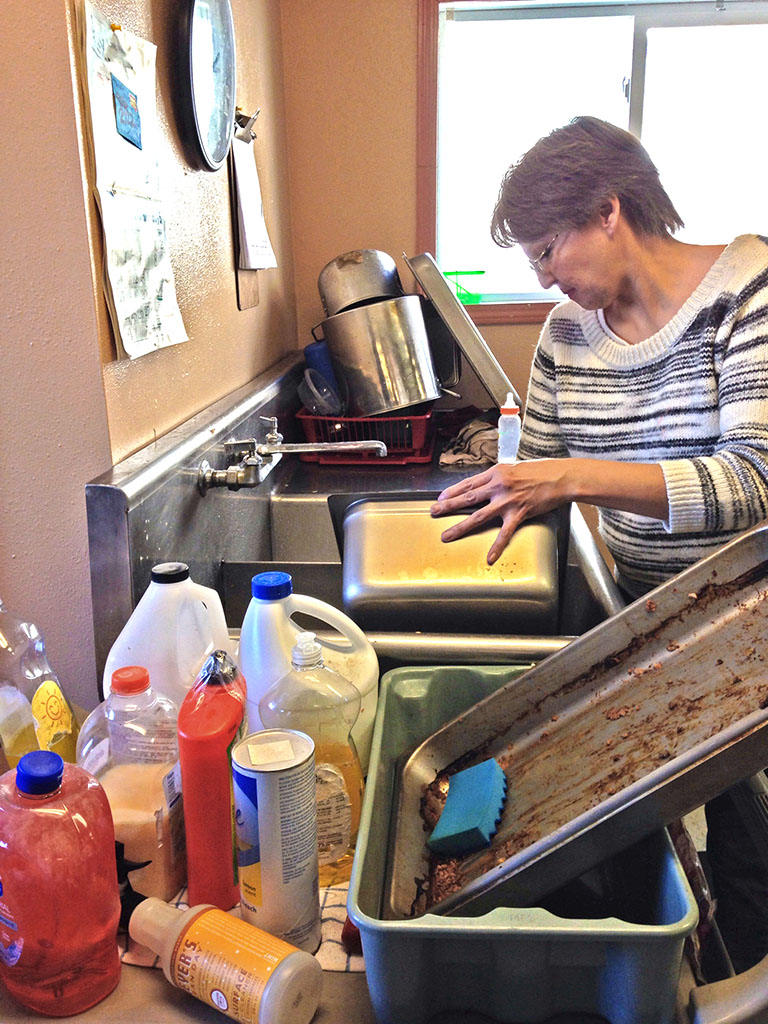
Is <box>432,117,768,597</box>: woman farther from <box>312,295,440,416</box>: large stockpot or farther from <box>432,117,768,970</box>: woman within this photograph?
<box>312,295,440,416</box>: large stockpot

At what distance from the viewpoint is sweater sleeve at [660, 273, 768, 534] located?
132 cm

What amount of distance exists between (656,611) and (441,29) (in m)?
2.59

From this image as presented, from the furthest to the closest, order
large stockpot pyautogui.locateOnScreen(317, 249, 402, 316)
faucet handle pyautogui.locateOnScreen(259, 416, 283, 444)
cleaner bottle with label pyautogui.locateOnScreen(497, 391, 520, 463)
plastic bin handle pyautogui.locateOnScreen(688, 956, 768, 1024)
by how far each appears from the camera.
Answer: large stockpot pyautogui.locateOnScreen(317, 249, 402, 316) → faucet handle pyautogui.locateOnScreen(259, 416, 283, 444) → cleaner bottle with label pyautogui.locateOnScreen(497, 391, 520, 463) → plastic bin handle pyautogui.locateOnScreen(688, 956, 768, 1024)

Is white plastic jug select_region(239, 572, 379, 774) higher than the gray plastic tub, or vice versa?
white plastic jug select_region(239, 572, 379, 774)

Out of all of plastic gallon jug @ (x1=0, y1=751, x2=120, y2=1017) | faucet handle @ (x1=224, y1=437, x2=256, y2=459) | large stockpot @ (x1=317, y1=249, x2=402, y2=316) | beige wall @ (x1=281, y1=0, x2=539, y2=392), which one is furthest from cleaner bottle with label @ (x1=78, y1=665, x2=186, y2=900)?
beige wall @ (x1=281, y1=0, x2=539, y2=392)

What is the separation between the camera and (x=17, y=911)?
737 millimetres

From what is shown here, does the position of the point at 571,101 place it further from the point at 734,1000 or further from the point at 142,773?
the point at 734,1000

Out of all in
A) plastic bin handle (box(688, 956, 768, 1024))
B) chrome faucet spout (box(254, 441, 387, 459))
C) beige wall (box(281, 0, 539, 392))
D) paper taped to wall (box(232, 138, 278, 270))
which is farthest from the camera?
beige wall (box(281, 0, 539, 392))

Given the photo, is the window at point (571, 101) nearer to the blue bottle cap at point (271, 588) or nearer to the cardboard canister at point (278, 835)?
the blue bottle cap at point (271, 588)

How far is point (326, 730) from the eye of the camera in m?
0.95

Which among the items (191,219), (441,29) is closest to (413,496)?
(191,219)

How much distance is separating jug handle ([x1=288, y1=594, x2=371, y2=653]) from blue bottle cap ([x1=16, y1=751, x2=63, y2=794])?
1.10 feet

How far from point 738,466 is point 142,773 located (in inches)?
38.8

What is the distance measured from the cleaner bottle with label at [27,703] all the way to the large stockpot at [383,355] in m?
1.41
